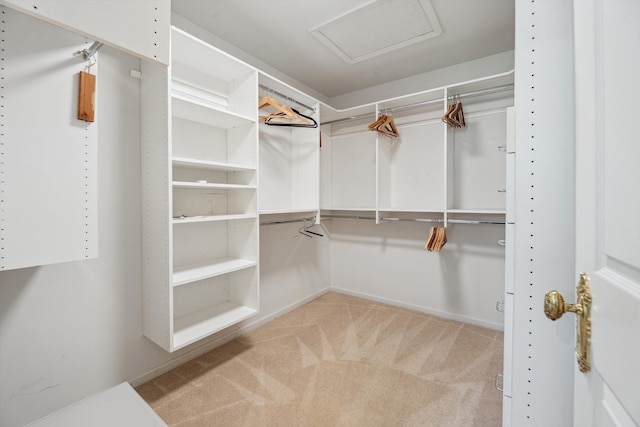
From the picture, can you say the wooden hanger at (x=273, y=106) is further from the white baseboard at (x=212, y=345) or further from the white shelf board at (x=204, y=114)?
the white baseboard at (x=212, y=345)

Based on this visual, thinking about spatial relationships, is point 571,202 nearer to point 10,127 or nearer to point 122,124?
point 10,127

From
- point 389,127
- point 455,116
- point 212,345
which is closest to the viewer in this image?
point 212,345

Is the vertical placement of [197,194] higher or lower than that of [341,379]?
higher

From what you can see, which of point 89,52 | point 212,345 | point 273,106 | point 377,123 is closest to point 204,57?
point 273,106

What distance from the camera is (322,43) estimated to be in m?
2.40

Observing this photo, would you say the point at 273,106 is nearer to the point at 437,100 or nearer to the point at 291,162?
the point at 291,162

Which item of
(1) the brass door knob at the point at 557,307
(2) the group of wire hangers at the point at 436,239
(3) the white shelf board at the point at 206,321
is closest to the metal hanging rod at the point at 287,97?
(2) the group of wire hangers at the point at 436,239

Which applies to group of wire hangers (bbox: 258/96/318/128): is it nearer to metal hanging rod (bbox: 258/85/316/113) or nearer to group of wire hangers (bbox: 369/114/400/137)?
metal hanging rod (bbox: 258/85/316/113)

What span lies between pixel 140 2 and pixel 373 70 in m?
2.54

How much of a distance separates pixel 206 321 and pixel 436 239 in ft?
7.05

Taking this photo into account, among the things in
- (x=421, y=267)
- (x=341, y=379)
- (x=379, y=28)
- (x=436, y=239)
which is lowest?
(x=341, y=379)

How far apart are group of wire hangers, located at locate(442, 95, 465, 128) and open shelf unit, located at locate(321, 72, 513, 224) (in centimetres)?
Answer: 6

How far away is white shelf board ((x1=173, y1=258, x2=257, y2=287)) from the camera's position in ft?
5.67

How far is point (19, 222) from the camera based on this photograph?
1.11 metres
